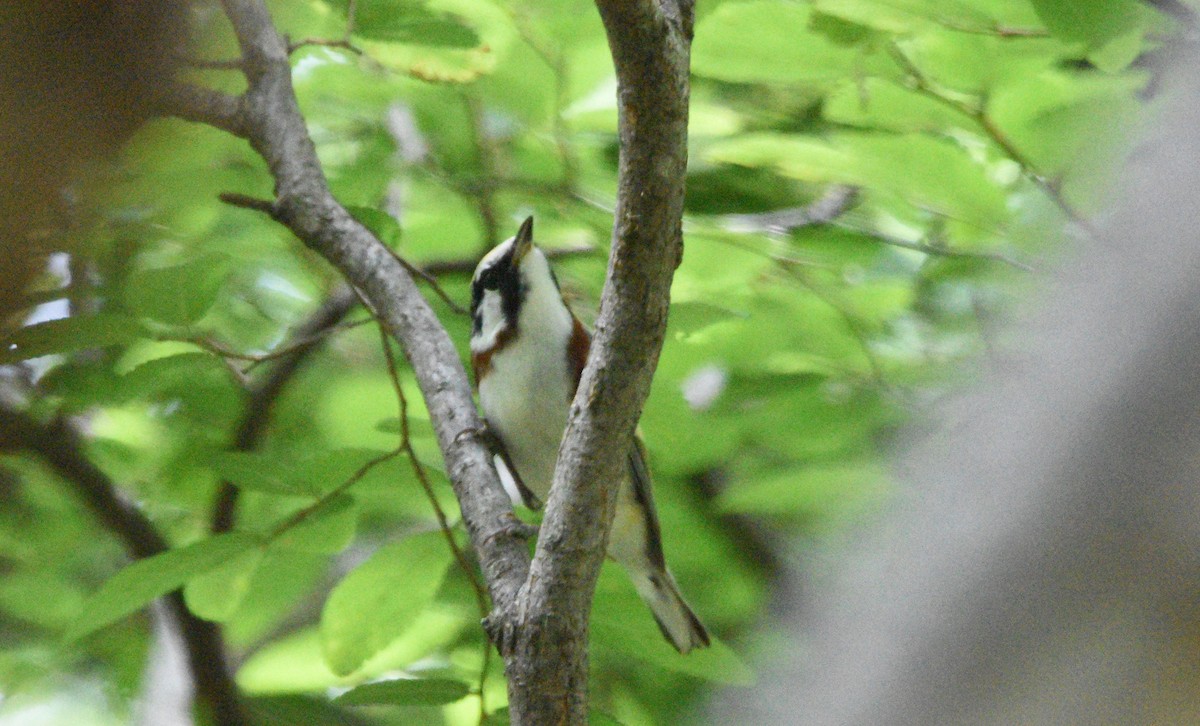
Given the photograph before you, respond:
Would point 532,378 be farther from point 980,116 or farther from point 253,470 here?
point 980,116

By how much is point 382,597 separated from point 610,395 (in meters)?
0.99

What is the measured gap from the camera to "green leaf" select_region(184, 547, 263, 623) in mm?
2242

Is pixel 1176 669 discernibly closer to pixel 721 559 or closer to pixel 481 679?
pixel 481 679

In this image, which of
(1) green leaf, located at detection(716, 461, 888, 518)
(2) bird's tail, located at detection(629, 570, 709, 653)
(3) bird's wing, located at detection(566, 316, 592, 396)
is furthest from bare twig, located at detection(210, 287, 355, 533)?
(1) green leaf, located at detection(716, 461, 888, 518)

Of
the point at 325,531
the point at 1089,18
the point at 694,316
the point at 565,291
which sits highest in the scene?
the point at 1089,18

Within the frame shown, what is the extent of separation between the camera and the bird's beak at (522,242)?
2801mm

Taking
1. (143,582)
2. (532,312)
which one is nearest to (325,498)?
(143,582)

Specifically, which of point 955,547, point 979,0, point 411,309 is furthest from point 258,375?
point 955,547

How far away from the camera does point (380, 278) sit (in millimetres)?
2035

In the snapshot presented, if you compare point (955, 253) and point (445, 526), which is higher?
point (955, 253)

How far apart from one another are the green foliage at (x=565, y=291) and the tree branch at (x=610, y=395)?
1.60 ft

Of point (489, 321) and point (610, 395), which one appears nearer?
point (610, 395)

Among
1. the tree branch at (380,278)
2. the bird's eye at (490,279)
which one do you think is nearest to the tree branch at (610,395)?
the tree branch at (380,278)

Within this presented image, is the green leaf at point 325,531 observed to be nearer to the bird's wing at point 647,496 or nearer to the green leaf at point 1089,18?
the bird's wing at point 647,496
